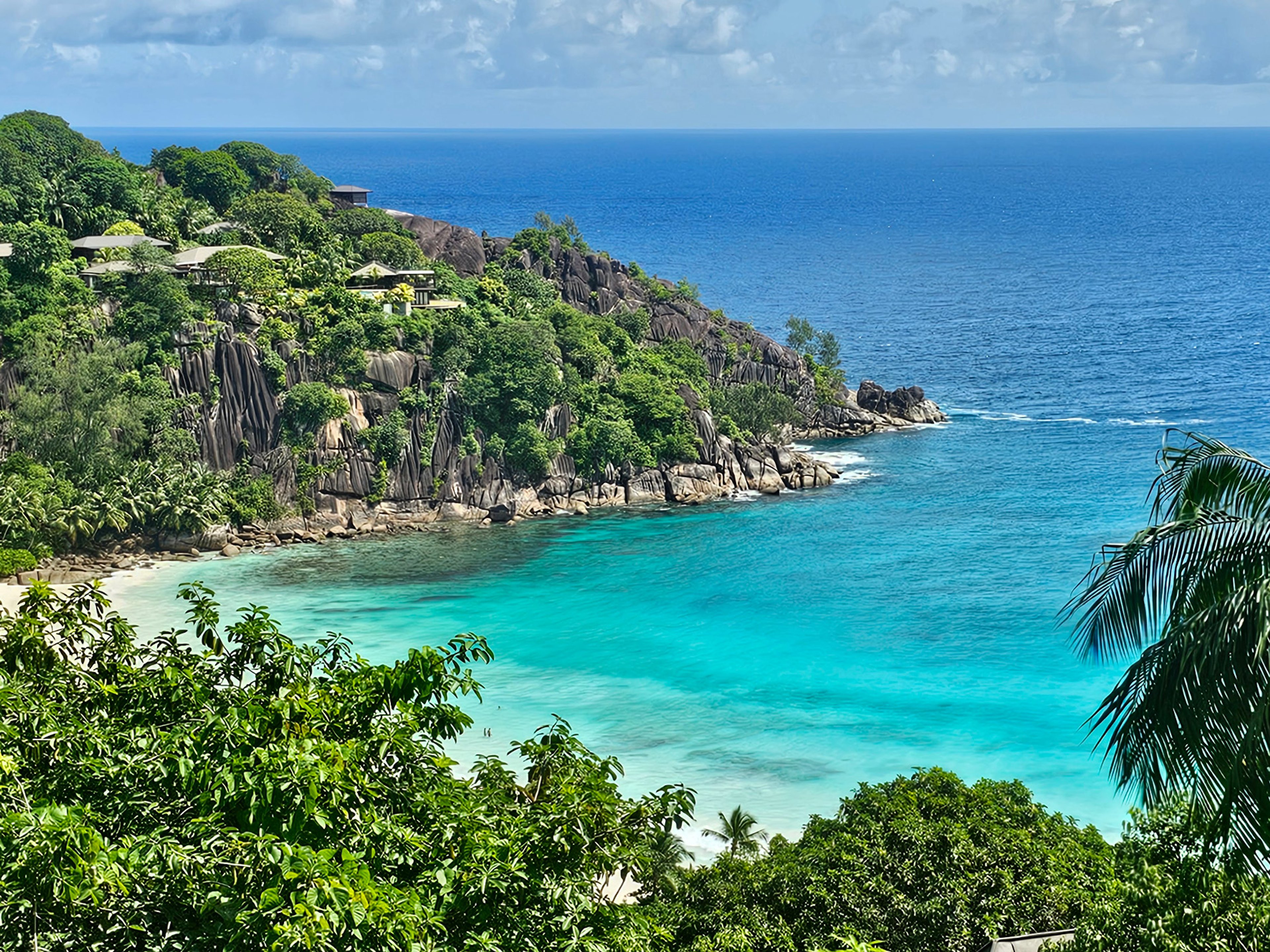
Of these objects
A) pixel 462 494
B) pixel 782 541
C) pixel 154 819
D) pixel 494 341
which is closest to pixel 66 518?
pixel 462 494

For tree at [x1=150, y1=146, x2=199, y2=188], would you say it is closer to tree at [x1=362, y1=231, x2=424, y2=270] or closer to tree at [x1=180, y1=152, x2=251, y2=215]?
tree at [x1=180, y1=152, x2=251, y2=215]

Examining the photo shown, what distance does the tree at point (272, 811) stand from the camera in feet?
38.4

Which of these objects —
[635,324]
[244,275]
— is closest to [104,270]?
[244,275]

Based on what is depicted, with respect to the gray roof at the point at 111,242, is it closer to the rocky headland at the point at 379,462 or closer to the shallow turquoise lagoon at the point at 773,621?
the rocky headland at the point at 379,462

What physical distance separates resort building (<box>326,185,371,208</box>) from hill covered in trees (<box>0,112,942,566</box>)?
959cm

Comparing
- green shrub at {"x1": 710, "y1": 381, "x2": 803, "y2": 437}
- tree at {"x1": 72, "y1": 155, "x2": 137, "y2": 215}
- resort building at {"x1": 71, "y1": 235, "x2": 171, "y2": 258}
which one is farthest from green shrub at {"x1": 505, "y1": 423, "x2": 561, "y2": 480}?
tree at {"x1": 72, "y1": 155, "x2": 137, "y2": 215}

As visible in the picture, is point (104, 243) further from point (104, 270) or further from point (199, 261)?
point (199, 261)

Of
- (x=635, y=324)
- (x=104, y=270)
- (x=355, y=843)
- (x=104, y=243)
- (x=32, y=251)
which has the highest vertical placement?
(x=104, y=243)

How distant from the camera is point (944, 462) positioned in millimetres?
73062

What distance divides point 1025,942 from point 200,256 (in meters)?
60.4

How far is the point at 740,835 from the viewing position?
29.8 m

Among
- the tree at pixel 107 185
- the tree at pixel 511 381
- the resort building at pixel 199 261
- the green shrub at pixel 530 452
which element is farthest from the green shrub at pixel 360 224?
the green shrub at pixel 530 452

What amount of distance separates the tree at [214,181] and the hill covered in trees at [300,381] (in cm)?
419

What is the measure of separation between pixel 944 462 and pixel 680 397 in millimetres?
16514
